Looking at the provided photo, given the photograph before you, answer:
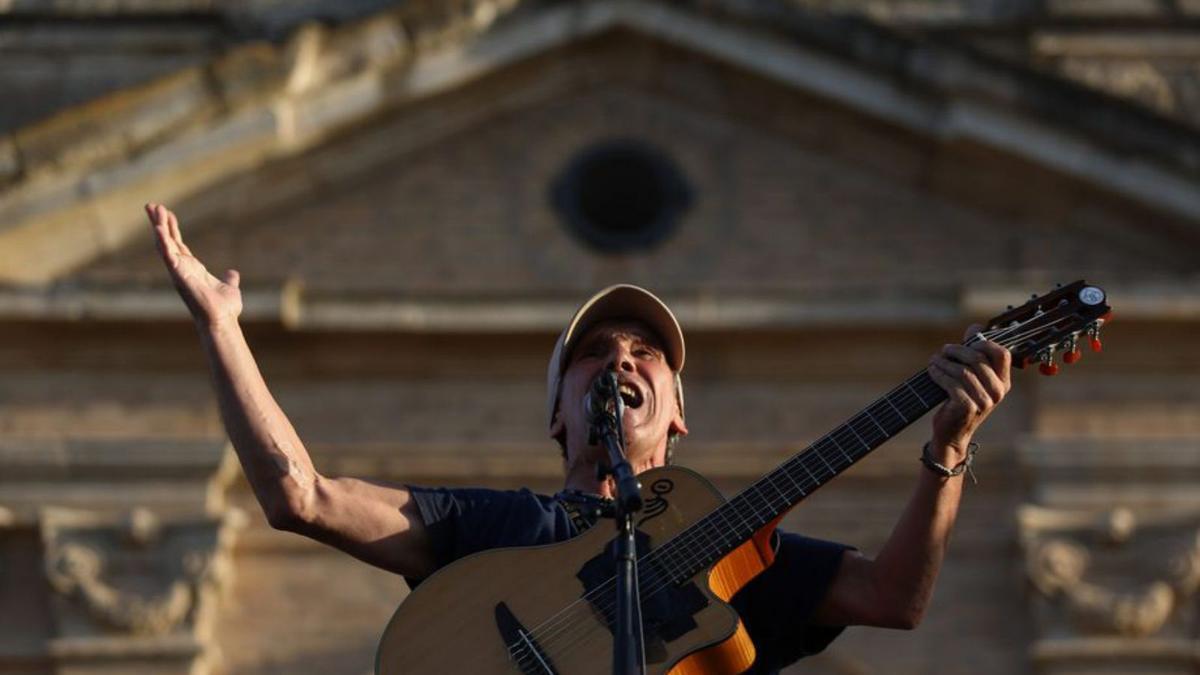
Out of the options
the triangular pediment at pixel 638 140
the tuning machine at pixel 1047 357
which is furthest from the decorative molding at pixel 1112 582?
the tuning machine at pixel 1047 357

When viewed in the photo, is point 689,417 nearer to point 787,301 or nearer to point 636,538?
point 787,301

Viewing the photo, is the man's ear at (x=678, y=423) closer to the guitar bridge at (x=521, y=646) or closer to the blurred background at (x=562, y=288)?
the guitar bridge at (x=521, y=646)

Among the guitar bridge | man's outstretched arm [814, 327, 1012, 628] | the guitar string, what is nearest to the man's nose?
the guitar string

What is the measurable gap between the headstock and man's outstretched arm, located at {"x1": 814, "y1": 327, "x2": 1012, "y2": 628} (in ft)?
0.24

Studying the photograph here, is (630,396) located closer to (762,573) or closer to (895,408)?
(762,573)

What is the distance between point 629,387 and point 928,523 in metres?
0.55

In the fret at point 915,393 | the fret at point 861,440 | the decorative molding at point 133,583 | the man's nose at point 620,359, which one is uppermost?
the decorative molding at point 133,583

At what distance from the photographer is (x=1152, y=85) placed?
22516 mm

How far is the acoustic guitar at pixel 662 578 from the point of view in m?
5.66

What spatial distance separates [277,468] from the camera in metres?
5.65

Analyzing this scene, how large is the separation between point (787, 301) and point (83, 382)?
12.4 feet

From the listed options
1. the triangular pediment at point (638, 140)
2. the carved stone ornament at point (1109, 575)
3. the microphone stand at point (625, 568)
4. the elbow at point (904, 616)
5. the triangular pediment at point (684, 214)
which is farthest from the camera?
the triangular pediment at point (684, 214)

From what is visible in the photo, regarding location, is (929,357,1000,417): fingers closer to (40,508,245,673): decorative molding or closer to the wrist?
the wrist

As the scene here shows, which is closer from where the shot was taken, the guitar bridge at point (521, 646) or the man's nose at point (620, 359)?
the guitar bridge at point (521, 646)
